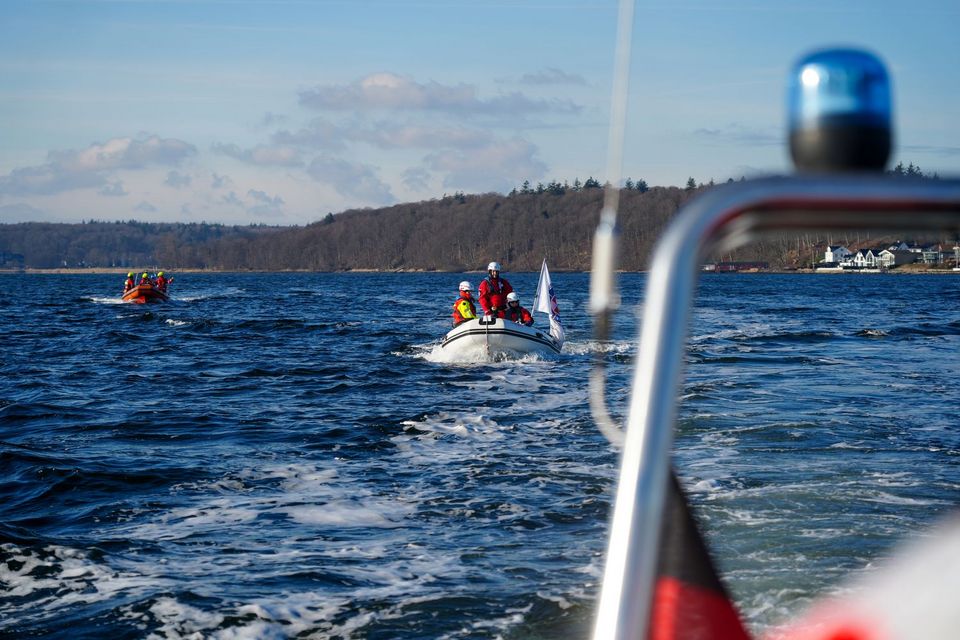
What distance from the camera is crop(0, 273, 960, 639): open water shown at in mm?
7289

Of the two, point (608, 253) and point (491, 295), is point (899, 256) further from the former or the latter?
point (608, 253)

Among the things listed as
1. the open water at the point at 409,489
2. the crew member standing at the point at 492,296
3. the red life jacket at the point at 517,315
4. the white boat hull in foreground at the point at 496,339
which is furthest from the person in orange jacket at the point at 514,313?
the open water at the point at 409,489

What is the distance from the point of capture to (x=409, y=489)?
10.9m

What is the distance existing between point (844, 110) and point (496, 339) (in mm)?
21739

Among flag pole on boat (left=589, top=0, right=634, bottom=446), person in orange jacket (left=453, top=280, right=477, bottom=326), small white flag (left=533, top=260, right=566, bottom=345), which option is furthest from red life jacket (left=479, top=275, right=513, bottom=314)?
flag pole on boat (left=589, top=0, right=634, bottom=446)

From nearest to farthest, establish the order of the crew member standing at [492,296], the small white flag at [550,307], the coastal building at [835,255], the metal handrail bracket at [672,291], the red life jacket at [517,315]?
1. the metal handrail bracket at [672,291]
2. the crew member standing at [492,296]
3. the red life jacket at [517,315]
4. the small white flag at [550,307]
5. the coastal building at [835,255]

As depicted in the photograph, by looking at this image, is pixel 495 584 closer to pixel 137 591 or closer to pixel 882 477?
pixel 137 591

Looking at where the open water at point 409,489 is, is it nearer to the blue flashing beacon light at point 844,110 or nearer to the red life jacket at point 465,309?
the red life jacket at point 465,309

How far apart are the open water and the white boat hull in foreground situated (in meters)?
0.39

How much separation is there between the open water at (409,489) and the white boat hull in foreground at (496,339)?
0.39 metres

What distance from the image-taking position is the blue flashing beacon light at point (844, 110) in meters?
1.31

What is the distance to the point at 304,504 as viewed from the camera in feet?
33.4

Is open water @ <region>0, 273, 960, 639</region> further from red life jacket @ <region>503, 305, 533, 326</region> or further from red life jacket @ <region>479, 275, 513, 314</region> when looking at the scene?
red life jacket @ <region>479, 275, 513, 314</region>

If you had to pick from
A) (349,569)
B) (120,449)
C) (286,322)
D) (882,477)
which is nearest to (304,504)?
(349,569)
